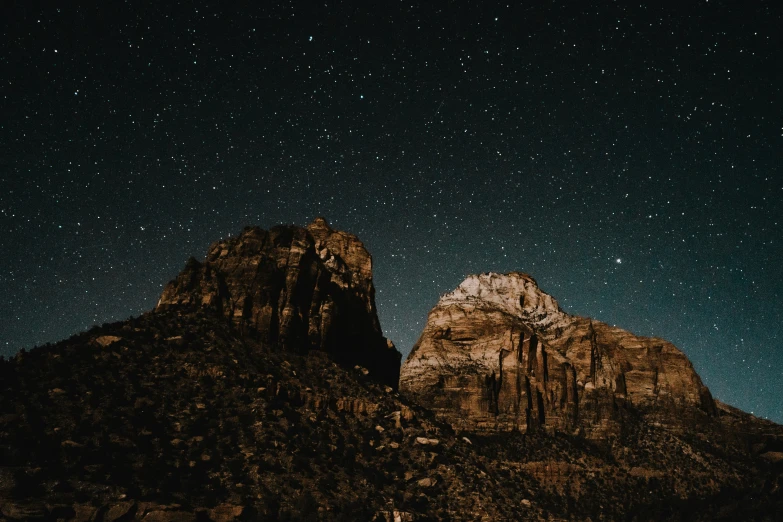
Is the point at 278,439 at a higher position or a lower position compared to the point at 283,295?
lower

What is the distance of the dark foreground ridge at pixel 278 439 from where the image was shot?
32.3 meters

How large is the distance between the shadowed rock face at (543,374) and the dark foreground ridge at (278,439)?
850 cm

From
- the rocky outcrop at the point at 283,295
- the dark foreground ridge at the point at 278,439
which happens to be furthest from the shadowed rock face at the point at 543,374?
the rocky outcrop at the point at 283,295

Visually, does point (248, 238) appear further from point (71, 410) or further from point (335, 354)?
point (71, 410)

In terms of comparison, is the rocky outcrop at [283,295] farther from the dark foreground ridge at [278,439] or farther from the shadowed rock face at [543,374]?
the shadowed rock face at [543,374]

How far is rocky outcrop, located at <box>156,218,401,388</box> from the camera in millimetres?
60594

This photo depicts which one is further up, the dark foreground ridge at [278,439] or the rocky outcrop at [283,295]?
the rocky outcrop at [283,295]

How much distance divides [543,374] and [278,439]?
8050cm

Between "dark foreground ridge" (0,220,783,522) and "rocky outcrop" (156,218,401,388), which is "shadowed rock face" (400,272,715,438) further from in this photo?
"rocky outcrop" (156,218,401,388)

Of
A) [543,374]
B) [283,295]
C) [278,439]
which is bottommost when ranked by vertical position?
[278,439]

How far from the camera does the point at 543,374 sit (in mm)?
109062

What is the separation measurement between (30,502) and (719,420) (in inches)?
4584

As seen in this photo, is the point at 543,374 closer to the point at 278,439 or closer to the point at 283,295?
the point at 283,295

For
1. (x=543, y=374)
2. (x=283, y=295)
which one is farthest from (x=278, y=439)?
(x=543, y=374)
